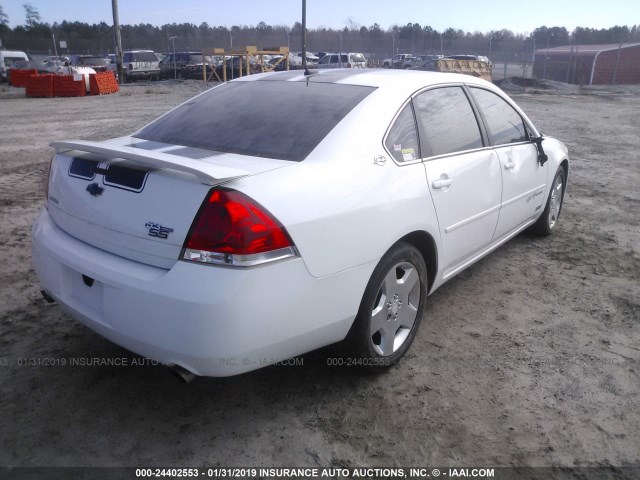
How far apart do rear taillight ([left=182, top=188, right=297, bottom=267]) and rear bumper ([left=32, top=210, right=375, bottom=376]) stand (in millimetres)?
46

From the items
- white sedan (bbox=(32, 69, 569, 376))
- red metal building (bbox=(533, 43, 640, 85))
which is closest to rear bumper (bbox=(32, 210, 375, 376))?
white sedan (bbox=(32, 69, 569, 376))

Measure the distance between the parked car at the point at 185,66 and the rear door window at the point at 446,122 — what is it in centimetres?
2975

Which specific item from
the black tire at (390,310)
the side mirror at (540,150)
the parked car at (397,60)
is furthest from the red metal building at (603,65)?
the black tire at (390,310)

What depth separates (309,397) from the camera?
283cm

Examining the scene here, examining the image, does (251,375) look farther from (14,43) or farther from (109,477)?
(14,43)

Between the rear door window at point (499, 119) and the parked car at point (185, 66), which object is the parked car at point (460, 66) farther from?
the rear door window at point (499, 119)

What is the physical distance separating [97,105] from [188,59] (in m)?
16.4

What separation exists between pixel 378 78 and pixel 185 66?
3106 centimetres

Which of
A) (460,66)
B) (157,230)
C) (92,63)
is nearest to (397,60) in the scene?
(460,66)

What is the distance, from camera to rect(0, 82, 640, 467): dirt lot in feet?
8.04

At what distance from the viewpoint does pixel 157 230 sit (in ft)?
7.63

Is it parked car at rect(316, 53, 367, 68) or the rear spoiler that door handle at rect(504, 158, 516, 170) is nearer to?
the rear spoiler

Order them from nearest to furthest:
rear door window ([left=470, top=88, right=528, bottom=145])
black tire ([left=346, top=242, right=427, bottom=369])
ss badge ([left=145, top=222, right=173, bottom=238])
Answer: ss badge ([left=145, top=222, right=173, bottom=238]), black tire ([left=346, top=242, right=427, bottom=369]), rear door window ([left=470, top=88, right=528, bottom=145])

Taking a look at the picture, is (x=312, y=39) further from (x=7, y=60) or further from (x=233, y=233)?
(x=233, y=233)
